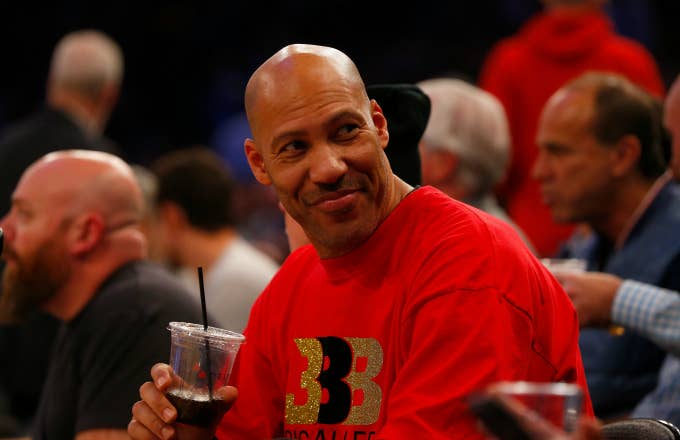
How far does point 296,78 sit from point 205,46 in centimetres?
844

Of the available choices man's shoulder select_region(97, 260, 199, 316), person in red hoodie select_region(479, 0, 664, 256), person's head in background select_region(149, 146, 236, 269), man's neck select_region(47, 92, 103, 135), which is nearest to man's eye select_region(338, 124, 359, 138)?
man's shoulder select_region(97, 260, 199, 316)

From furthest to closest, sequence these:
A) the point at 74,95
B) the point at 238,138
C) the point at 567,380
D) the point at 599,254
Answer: the point at 238,138, the point at 74,95, the point at 599,254, the point at 567,380

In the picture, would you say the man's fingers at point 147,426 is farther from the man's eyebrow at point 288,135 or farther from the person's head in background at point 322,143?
the man's eyebrow at point 288,135

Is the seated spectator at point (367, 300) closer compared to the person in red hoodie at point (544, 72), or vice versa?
the seated spectator at point (367, 300)

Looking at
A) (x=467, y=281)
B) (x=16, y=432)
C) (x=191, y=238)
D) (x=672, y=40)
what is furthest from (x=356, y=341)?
(x=672, y=40)

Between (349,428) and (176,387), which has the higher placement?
(176,387)

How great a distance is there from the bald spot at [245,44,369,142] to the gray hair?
2.00m

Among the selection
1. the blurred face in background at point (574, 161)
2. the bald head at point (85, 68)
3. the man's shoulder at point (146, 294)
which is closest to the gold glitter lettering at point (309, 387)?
the man's shoulder at point (146, 294)

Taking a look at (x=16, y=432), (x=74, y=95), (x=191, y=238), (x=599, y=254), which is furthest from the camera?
(x=74, y=95)

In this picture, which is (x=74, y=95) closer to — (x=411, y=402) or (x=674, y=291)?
(x=674, y=291)

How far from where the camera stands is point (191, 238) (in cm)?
555

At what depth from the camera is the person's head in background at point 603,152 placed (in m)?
3.68

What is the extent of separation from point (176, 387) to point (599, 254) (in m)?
2.02

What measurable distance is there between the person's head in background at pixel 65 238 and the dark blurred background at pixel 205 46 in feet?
19.0
